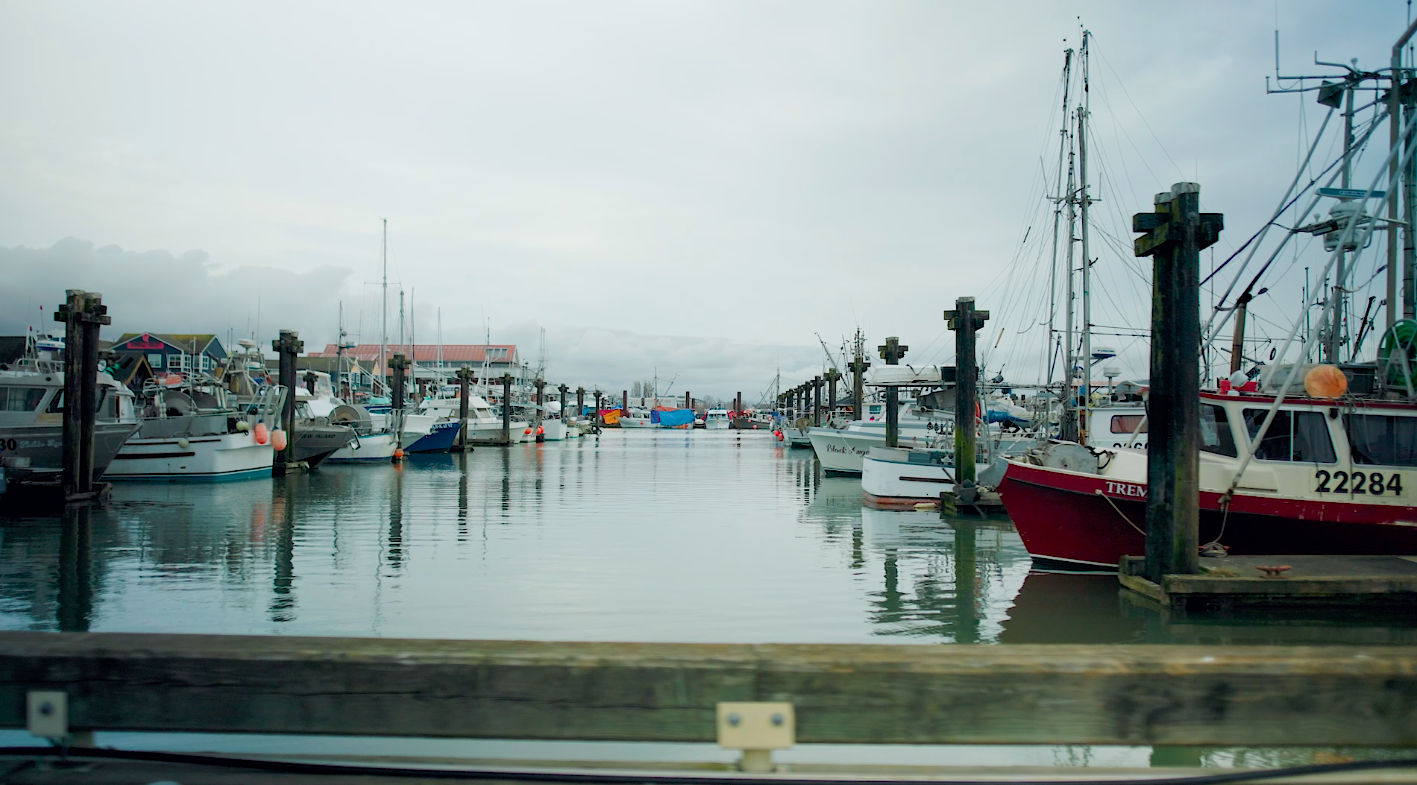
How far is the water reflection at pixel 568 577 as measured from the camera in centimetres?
922

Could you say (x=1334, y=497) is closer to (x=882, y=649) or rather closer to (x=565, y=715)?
(x=882, y=649)

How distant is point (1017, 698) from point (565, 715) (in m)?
1.57

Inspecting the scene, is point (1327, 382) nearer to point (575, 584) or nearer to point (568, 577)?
point (575, 584)

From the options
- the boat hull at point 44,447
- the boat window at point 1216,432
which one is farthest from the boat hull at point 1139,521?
the boat hull at point 44,447

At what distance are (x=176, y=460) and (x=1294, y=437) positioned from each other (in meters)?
27.5

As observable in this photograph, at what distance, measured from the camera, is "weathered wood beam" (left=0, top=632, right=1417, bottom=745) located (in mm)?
3150

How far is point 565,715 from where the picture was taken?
3.21m

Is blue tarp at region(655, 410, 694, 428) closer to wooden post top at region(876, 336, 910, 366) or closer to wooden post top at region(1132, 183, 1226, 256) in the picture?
wooden post top at region(876, 336, 910, 366)

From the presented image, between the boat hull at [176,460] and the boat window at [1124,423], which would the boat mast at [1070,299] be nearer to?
the boat window at [1124,423]

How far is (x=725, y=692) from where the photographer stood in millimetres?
3148

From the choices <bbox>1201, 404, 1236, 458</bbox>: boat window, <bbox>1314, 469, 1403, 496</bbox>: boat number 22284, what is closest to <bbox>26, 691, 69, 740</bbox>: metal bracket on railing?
<bbox>1201, 404, 1236, 458</bbox>: boat window

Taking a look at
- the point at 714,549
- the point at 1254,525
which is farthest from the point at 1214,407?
the point at 714,549

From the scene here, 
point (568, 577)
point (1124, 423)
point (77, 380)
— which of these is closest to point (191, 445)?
point (77, 380)

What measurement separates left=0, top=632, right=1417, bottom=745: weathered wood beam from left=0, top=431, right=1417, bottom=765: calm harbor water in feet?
1.44
